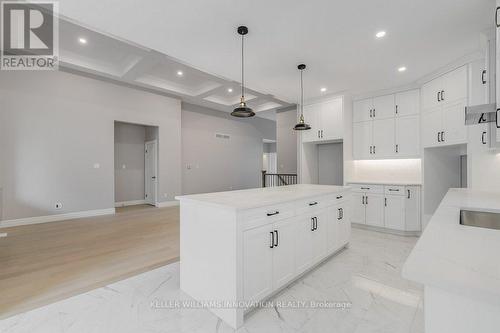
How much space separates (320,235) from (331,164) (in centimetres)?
349

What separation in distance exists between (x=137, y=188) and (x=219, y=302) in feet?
20.6

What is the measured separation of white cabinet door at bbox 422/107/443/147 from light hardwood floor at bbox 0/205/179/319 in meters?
4.79

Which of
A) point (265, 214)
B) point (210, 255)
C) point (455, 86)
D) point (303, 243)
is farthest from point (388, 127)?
point (210, 255)

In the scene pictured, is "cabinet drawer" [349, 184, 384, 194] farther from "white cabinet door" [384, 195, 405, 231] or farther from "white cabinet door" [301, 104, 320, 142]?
"white cabinet door" [301, 104, 320, 142]

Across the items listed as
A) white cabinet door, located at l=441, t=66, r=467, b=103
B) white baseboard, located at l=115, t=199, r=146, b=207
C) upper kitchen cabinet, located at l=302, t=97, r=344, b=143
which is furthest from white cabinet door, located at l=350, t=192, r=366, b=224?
white baseboard, located at l=115, t=199, r=146, b=207

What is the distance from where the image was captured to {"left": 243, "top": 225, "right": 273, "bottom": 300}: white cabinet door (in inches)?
72.4

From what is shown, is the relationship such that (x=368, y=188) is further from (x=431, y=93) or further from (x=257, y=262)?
(x=257, y=262)

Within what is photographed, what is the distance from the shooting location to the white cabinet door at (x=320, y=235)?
2678 millimetres

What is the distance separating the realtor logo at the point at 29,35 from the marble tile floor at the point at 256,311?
3097 millimetres

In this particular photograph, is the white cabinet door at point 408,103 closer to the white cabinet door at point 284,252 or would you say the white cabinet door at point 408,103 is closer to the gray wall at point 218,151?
the white cabinet door at point 284,252

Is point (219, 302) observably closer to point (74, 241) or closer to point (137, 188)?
point (74, 241)

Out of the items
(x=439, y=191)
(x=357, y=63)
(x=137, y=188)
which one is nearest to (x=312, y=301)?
(x=357, y=63)

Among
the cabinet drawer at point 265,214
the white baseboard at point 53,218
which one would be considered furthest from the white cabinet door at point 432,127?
the white baseboard at point 53,218

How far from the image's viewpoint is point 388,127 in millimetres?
4707
